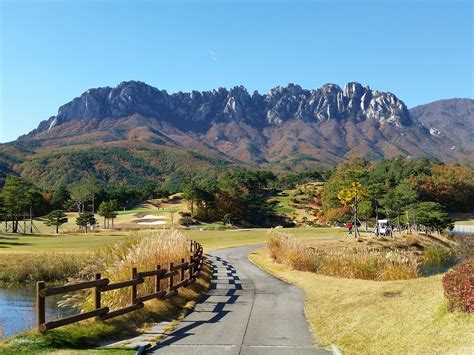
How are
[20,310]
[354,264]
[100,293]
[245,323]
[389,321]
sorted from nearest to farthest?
[389,321] < [245,323] < [100,293] < [20,310] < [354,264]

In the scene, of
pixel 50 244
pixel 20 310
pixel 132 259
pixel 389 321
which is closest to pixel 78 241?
pixel 50 244

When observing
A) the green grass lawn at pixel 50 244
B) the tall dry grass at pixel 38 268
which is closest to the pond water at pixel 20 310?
the tall dry grass at pixel 38 268

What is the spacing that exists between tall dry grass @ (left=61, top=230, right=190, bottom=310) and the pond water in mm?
2072

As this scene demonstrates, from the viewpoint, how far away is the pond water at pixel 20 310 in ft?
64.1

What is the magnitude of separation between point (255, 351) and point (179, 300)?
6512 millimetres

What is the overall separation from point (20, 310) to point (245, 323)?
575 inches

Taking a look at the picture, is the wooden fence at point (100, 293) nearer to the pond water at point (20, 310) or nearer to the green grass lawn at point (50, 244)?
the pond water at point (20, 310)

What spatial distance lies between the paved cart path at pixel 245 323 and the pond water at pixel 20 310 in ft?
20.3

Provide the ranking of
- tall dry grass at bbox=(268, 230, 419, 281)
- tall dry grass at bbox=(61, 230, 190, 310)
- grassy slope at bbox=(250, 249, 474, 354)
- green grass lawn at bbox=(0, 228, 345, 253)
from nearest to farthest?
grassy slope at bbox=(250, 249, 474, 354) < tall dry grass at bbox=(61, 230, 190, 310) < tall dry grass at bbox=(268, 230, 419, 281) < green grass lawn at bbox=(0, 228, 345, 253)

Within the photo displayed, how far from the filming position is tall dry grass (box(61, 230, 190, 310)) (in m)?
16.6

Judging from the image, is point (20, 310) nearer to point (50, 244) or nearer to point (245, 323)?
point (245, 323)

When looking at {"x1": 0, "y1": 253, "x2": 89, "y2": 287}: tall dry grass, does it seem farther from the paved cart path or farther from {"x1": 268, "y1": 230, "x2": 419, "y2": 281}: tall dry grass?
the paved cart path

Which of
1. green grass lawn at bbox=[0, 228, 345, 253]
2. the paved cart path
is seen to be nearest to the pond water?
the paved cart path

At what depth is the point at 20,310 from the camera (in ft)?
77.2
